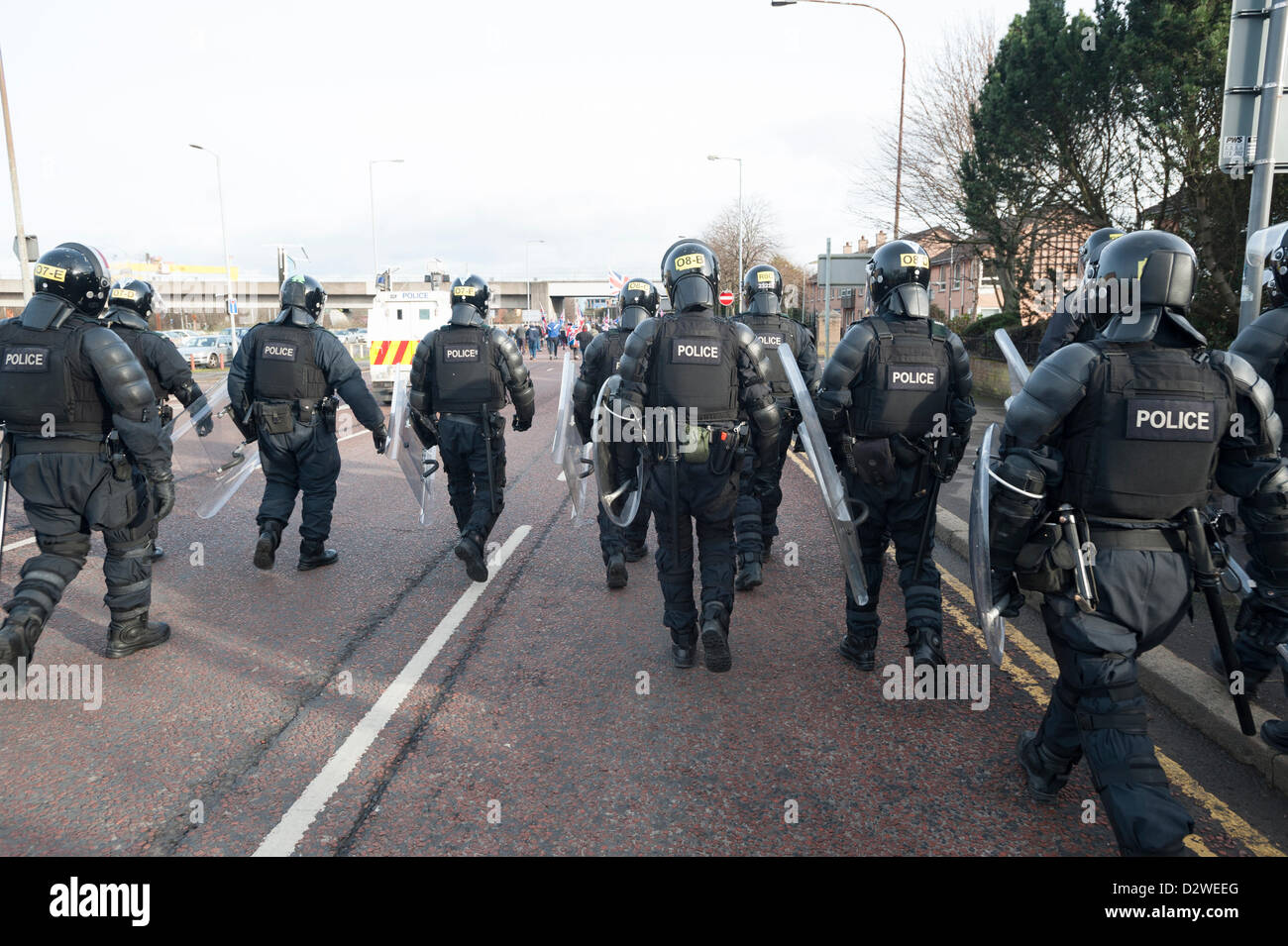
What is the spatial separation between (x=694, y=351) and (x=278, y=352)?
11.0ft

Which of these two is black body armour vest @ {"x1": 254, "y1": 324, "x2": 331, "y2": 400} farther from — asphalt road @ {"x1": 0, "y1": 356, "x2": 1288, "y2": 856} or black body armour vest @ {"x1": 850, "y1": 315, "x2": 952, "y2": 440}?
black body armour vest @ {"x1": 850, "y1": 315, "x2": 952, "y2": 440}

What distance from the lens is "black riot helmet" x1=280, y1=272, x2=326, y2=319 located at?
6258mm

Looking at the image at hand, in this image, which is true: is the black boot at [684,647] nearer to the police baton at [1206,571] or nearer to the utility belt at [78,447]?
the police baton at [1206,571]

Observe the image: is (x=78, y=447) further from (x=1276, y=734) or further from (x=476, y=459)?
(x=1276, y=734)

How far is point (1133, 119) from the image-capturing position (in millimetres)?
13875

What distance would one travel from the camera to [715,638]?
4219 millimetres

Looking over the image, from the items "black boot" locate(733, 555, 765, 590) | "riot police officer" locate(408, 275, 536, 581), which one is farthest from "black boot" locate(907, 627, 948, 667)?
"riot police officer" locate(408, 275, 536, 581)

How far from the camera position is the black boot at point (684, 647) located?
4.37 meters

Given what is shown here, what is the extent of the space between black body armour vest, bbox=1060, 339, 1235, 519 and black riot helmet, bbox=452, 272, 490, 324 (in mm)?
4565

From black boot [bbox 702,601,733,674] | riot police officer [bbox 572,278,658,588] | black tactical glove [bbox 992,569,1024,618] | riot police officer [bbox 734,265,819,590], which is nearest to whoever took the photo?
black tactical glove [bbox 992,569,1024,618]

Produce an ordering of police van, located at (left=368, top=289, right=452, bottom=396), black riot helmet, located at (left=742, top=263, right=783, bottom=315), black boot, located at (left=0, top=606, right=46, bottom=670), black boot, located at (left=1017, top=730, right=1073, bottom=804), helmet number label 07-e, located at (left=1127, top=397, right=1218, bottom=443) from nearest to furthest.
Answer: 1. helmet number label 07-e, located at (left=1127, top=397, right=1218, bottom=443)
2. black boot, located at (left=1017, top=730, right=1073, bottom=804)
3. black boot, located at (left=0, top=606, right=46, bottom=670)
4. black riot helmet, located at (left=742, top=263, right=783, bottom=315)
5. police van, located at (left=368, top=289, right=452, bottom=396)
